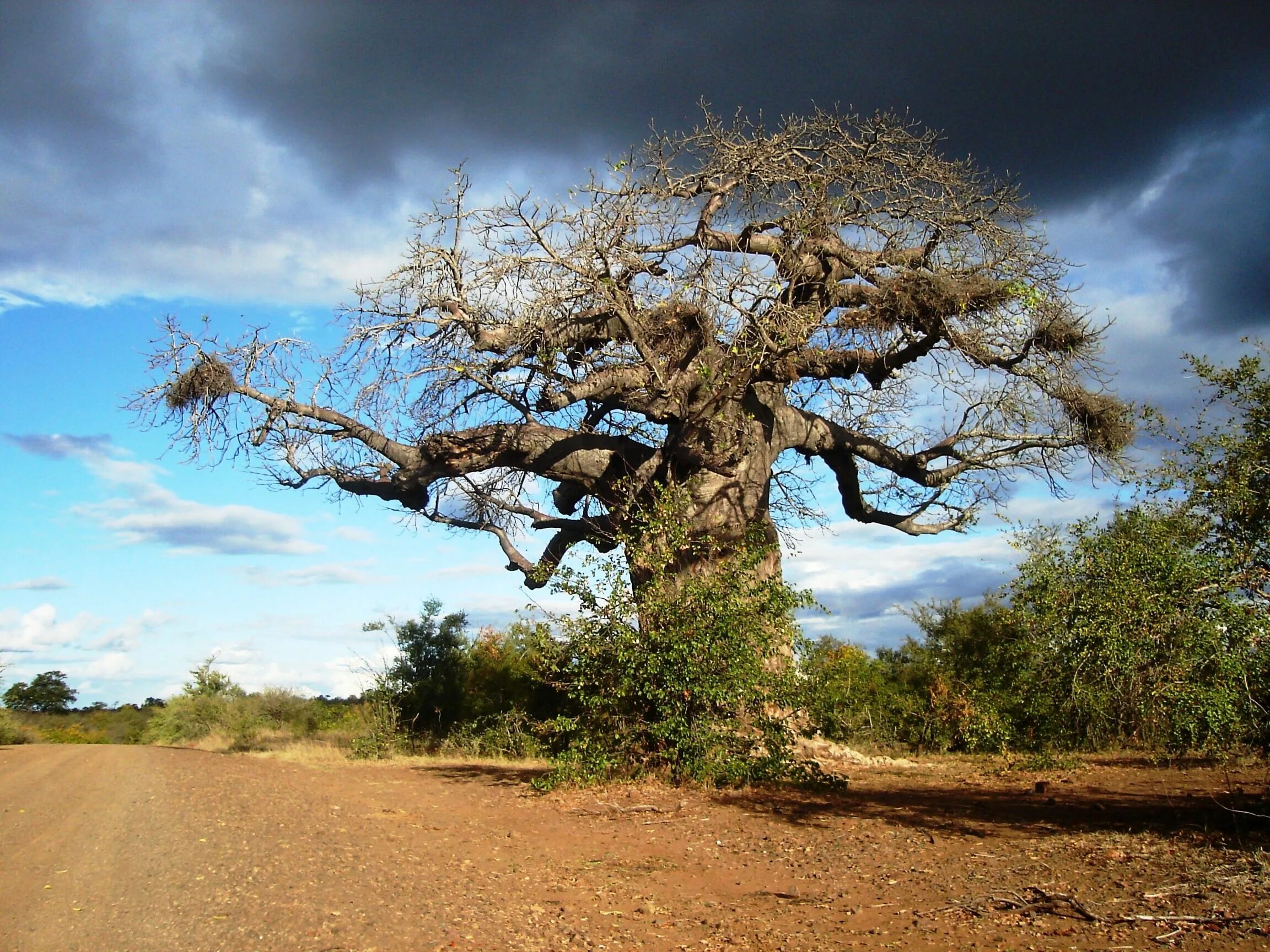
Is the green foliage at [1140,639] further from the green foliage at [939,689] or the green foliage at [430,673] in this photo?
the green foliage at [430,673]

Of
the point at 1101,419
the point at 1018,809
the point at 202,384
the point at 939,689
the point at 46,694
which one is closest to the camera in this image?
the point at 1018,809

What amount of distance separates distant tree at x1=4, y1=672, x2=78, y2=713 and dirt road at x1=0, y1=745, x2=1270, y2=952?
25433mm

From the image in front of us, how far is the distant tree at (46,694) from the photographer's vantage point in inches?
1201

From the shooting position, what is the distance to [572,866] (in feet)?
20.1

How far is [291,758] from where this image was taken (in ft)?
42.1

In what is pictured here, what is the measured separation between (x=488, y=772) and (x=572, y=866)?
478 centimetres

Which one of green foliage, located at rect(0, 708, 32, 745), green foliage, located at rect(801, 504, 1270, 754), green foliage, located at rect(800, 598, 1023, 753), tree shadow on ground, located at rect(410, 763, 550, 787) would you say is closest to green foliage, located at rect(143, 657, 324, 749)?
green foliage, located at rect(0, 708, 32, 745)

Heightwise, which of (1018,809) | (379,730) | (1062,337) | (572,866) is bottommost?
(572,866)

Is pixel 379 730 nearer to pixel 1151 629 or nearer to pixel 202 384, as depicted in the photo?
pixel 202 384

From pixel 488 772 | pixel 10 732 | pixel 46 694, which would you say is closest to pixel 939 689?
pixel 488 772

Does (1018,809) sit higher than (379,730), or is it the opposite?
(379,730)

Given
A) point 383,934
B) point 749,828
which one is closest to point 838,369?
point 749,828

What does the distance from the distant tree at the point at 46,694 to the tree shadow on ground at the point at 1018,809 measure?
29.4 meters

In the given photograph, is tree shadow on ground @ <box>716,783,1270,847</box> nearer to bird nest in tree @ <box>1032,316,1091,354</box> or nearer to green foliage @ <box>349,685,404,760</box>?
bird nest in tree @ <box>1032,316,1091,354</box>
